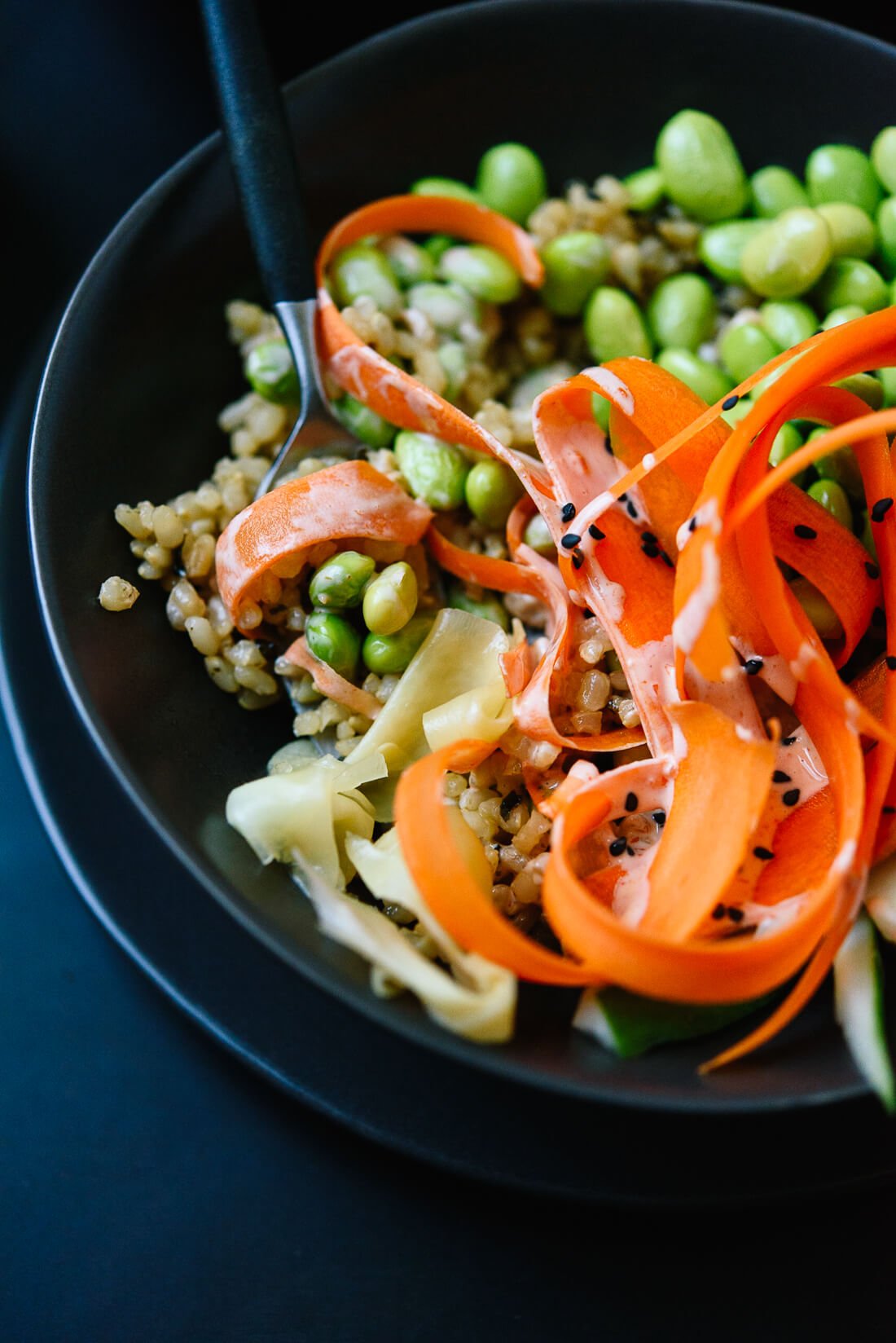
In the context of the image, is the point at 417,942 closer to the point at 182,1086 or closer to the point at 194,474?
the point at 182,1086

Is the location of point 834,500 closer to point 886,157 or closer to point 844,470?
point 844,470

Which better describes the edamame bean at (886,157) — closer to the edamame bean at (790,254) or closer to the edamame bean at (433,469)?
the edamame bean at (790,254)

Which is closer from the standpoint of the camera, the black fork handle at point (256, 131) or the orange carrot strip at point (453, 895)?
the orange carrot strip at point (453, 895)

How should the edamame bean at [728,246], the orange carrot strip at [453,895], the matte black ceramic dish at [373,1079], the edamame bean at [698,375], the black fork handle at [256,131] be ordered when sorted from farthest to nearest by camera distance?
the edamame bean at [728,246] → the edamame bean at [698,375] → the black fork handle at [256,131] → the matte black ceramic dish at [373,1079] → the orange carrot strip at [453,895]

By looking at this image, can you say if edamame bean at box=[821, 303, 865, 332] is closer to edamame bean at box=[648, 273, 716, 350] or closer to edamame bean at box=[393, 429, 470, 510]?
edamame bean at box=[648, 273, 716, 350]

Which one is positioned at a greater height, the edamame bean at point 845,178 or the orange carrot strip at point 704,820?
the edamame bean at point 845,178

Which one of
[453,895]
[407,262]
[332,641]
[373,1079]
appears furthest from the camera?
[407,262]

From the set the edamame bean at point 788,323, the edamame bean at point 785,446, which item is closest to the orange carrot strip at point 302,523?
the edamame bean at point 785,446

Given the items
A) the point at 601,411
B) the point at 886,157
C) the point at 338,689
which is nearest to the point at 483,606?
the point at 338,689
